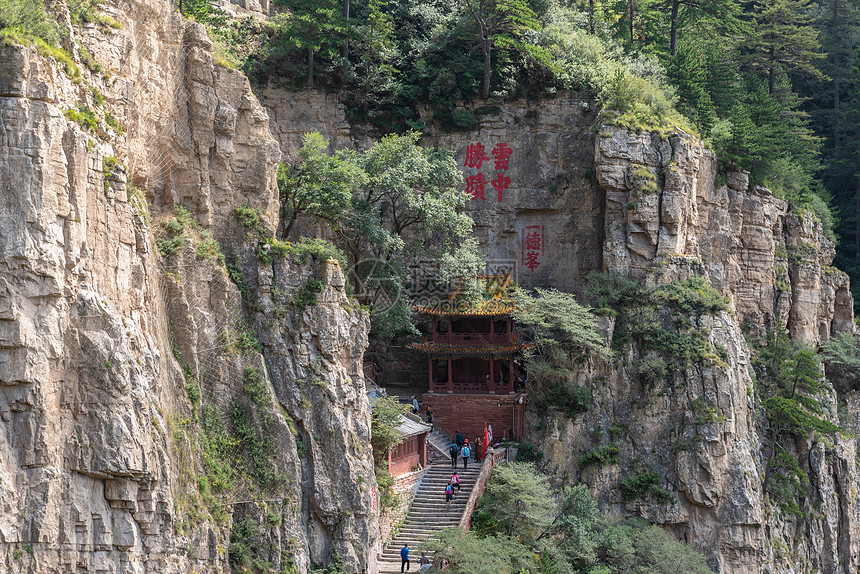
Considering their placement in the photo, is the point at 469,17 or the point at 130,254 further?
the point at 469,17

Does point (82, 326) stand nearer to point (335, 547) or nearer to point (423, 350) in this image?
point (335, 547)

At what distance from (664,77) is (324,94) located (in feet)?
48.5

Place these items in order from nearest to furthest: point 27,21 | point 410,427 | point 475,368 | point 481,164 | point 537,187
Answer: point 27,21
point 410,427
point 475,368
point 537,187
point 481,164

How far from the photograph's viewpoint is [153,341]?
21.9 m

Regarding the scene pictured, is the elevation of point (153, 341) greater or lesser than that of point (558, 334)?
greater

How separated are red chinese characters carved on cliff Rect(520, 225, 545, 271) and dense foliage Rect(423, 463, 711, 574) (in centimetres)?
1015

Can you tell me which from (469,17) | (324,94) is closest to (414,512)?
(324,94)

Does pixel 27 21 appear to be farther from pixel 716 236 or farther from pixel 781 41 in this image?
pixel 781 41

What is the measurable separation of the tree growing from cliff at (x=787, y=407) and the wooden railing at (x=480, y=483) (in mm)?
11927

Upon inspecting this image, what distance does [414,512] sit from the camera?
30.5m

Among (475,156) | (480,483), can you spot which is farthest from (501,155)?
(480,483)

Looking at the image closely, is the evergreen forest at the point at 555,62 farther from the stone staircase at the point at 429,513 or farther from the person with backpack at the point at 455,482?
the person with backpack at the point at 455,482

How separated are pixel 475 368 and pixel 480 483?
6.13 meters

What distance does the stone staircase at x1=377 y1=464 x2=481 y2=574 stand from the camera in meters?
28.5
